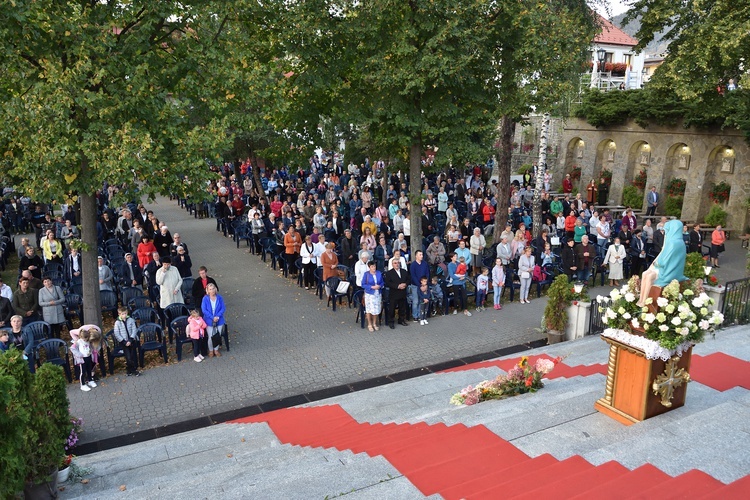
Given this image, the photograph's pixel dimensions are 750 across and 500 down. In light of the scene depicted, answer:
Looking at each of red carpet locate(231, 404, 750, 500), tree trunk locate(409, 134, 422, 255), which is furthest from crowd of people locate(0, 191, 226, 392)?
tree trunk locate(409, 134, 422, 255)

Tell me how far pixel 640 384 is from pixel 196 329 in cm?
776

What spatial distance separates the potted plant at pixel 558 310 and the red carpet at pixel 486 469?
543cm

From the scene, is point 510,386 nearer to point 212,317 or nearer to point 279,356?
point 279,356

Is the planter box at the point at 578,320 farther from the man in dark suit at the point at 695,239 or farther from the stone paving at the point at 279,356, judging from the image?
the man in dark suit at the point at 695,239

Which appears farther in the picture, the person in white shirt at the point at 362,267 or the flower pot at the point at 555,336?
the person in white shirt at the point at 362,267

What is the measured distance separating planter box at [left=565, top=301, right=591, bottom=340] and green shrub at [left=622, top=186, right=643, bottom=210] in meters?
17.9

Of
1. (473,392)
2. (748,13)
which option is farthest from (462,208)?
(473,392)

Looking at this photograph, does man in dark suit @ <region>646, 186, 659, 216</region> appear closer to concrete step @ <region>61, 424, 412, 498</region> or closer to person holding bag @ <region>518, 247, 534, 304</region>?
person holding bag @ <region>518, 247, 534, 304</region>

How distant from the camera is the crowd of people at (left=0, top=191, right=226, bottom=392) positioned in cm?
1038

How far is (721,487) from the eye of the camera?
5012 millimetres

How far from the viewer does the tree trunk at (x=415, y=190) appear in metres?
15.8

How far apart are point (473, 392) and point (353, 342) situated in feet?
15.0

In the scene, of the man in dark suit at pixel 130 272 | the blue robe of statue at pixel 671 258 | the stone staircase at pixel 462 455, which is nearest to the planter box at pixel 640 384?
the stone staircase at pixel 462 455

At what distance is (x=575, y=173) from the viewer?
31984 mm
